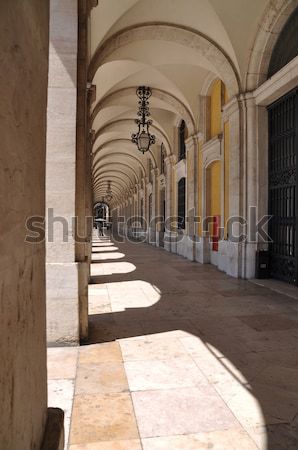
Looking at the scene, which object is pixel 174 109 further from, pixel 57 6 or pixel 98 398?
pixel 98 398

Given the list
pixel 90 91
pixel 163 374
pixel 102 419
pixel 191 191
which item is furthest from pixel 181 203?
pixel 102 419

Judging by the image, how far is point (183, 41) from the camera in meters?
9.35

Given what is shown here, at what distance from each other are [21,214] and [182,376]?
273 centimetres

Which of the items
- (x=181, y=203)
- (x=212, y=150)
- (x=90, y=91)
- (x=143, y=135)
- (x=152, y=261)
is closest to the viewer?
(x=90, y=91)

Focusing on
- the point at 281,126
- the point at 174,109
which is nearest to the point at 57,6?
the point at 281,126

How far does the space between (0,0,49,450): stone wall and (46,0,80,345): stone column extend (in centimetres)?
254

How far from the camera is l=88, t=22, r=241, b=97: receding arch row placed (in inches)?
337

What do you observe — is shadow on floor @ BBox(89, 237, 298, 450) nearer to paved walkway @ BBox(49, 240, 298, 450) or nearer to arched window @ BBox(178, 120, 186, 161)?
paved walkway @ BBox(49, 240, 298, 450)

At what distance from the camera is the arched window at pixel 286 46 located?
25.7 ft

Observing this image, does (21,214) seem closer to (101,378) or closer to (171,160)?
(101,378)

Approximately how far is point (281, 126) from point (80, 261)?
21.3 ft

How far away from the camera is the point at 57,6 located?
430 cm

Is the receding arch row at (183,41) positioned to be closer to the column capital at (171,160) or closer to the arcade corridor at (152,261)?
the arcade corridor at (152,261)

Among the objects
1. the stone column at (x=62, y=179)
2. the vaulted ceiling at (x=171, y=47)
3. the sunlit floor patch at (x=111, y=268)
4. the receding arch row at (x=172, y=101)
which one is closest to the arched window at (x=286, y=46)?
the vaulted ceiling at (x=171, y=47)
